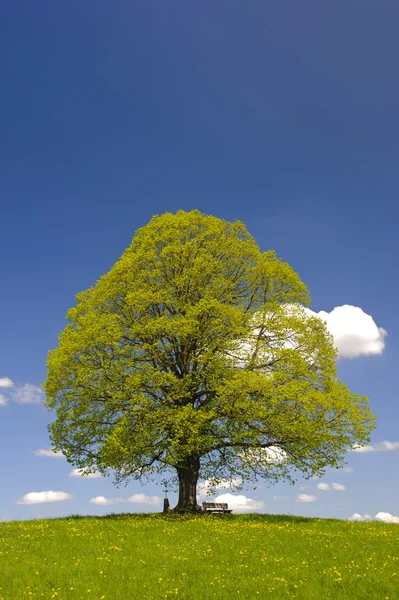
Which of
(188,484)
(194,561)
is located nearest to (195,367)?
(188,484)

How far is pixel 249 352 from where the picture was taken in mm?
31125

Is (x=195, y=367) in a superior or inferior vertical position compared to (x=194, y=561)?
superior

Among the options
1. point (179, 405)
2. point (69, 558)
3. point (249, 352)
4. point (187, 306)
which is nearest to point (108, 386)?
point (179, 405)

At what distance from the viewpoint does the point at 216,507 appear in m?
30.9

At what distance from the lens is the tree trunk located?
29.9 metres

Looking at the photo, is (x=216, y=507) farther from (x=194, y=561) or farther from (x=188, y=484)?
(x=194, y=561)

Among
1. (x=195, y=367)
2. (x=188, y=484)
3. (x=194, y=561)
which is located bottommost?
(x=194, y=561)

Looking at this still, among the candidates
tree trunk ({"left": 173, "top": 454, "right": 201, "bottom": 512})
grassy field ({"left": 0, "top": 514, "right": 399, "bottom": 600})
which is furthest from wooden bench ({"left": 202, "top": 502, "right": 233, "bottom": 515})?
grassy field ({"left": 0, "top": 514, "right": 399, "bottom": 600})

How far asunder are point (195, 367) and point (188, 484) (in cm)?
693

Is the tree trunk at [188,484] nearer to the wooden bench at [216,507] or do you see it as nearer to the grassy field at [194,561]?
the wooden bench at [216,507]

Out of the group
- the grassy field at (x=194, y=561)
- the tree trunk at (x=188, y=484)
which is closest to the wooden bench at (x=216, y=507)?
the tree trunk at (x=188, y=484)

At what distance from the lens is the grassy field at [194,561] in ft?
45.7

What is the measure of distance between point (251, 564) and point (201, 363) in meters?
14.1

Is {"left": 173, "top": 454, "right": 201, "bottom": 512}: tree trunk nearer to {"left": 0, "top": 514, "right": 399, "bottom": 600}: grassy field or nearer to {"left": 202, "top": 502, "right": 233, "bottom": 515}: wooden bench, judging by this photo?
{"left": 202, "top": 502, "right": 233, "bottom": 515}: wooden bench
